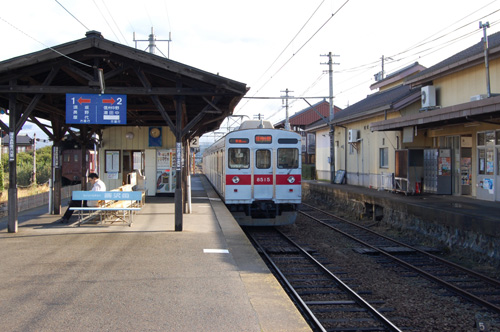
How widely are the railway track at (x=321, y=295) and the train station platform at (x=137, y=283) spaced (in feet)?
2.63

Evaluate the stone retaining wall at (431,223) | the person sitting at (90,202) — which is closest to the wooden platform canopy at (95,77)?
the person sitting at (90,202)

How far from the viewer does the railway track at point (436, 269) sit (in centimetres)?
713

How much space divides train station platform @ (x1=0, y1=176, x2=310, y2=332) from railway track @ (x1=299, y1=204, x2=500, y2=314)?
3.29 meters

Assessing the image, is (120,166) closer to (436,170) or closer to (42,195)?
(42,195)

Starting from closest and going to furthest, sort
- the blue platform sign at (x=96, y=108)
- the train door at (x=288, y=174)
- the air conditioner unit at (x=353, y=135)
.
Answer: the blue platform sign at (x=96, y=108) < the train door at (x=288, y=174) < the air conditioner unit at (x=353, y=135)

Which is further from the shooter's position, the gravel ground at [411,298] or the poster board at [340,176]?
the poster board at [340,176]

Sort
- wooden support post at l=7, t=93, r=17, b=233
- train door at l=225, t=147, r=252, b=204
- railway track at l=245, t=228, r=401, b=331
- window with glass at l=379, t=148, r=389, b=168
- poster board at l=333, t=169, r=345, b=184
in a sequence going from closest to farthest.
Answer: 1. railway track at l=245, t=228, r=401, b=331
2. wooden support post at l=7, t=93, r=17, b=233
3. train door at l=225, t=147, r=252, b=204
4. window with glass at l=379, t=148, r=389, b=168
5. poster board at l=333, t=169, r=345, b=184

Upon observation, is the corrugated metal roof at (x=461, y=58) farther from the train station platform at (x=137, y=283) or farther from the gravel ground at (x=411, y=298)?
the train station platform at (x=137, y=283)

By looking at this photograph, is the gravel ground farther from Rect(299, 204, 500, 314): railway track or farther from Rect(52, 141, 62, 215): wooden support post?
Rect(52, 141, 62, 215): wooden support post

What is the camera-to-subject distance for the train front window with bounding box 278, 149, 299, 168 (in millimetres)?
12750

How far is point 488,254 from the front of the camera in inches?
379

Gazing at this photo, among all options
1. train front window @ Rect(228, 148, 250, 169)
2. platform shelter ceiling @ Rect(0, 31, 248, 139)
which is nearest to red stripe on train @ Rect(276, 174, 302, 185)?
train front window @ Rect(228, 148, 250, 169)

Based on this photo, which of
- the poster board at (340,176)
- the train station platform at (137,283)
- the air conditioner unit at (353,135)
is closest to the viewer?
the train station platform at (137,283)

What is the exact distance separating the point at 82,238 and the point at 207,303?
4.66 metres
